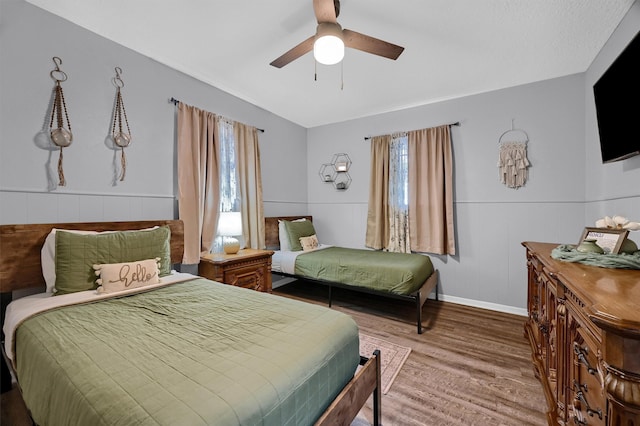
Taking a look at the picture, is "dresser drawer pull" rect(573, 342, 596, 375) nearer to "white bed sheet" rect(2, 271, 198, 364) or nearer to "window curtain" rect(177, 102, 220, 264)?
"white bed sheet" rect(2, 271, 198, 364)

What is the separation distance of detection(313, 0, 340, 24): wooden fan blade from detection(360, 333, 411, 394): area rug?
253 cm

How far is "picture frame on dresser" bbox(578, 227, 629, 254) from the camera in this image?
144cm

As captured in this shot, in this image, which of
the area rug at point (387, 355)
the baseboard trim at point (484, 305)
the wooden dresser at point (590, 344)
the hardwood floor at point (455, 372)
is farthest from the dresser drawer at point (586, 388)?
the baseboard trim at point (484, 305)

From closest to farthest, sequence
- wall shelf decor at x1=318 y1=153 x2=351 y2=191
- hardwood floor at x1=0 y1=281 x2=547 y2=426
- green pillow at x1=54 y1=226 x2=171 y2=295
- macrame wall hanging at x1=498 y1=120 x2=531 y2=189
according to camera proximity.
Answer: hardwood floor at x1=0 y1=281 x2=547 y2=426, green pillow at x1=54 y1=226 x2=171 y2=295, macrame wall hanging at x1=498 y1=120 x2=531 y2=189, wall shelf decor at x1=318 y1=153 x2=351 y2=191

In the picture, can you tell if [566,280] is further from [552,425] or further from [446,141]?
[446,141]

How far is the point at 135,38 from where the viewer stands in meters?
2.33

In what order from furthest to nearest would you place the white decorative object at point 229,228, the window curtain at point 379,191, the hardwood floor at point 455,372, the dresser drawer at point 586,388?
the window curtain at point 379,191 → the white decorative object at point 229,228 → the hardwood floor at point 455,372 → the dresser drawer at point 586,388

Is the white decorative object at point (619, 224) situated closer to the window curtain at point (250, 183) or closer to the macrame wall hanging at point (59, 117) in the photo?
the window curtain at point (250, 183)

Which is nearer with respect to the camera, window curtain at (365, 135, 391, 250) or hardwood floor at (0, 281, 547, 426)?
hardwood floor at (0, 281, 547, 426)

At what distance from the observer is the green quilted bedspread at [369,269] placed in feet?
9.25

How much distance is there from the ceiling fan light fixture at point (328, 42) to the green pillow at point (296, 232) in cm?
254

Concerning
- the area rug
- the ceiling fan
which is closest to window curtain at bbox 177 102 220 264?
the ceiling fan

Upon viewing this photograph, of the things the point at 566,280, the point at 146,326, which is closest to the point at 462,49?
→ the point at 566,280

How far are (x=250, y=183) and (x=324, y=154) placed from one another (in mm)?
1593
